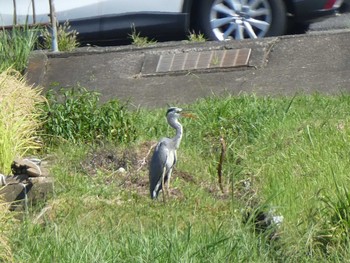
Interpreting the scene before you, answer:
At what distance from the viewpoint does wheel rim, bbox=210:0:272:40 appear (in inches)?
476

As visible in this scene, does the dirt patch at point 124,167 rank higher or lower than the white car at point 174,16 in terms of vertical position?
higher

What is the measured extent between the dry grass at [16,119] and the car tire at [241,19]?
2726 millimetres

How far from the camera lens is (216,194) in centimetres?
812

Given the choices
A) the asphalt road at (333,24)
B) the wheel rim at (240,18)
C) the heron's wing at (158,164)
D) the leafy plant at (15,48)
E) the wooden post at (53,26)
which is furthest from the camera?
the asphalt road at (333,24)

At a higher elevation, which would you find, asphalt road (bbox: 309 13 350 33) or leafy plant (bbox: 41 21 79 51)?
leafy plant (bbox: 41 21 79 51)

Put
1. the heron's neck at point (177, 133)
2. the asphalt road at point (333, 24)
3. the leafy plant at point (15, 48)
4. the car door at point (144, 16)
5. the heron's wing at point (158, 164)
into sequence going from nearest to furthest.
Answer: the heron's wing at point (158, 164)
the heron's neck at point (177, 133)
the leafy plant at point (15, 48)
the car door at point (144, 16)
the asphalt road at point (333, 24)

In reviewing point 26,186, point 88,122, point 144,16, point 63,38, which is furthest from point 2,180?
point 144,16

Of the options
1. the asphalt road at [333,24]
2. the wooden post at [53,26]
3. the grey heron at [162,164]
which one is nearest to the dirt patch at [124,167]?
the grey heron at [162,164]

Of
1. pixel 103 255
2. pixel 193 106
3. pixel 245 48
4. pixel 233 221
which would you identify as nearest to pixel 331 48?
pixel 245 48

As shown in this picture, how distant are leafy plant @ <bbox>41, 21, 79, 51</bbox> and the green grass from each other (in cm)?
257

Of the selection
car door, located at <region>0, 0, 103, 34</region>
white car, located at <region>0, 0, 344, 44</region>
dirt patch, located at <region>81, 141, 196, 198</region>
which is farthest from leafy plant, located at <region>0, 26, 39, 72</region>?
dirt patch, located at <region>81, 141, 196, 198</region>

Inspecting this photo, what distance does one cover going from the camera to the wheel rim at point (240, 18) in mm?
12094

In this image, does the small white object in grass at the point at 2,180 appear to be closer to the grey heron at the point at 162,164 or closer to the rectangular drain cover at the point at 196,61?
the grey heron at the point at 162,164

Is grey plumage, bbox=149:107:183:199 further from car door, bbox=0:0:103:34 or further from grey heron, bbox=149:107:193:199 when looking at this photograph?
car door, bbox=0:0:103:34
